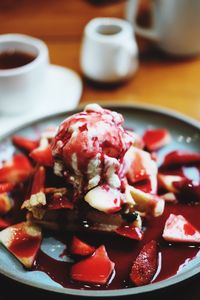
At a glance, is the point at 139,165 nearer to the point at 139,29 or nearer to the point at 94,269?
the point at 94,269

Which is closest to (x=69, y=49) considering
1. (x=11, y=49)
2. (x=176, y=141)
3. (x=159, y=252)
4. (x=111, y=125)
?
(x=11, y=49)

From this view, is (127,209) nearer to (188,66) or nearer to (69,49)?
(188,66)

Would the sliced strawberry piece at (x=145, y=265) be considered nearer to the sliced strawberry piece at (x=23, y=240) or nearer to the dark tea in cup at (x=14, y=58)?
the sliced strawberry piece at (x=23, y=240)

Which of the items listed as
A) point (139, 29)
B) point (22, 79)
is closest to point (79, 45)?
point (139, 29)

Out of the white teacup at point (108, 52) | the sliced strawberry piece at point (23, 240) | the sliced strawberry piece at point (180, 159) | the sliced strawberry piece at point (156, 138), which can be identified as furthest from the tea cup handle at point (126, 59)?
the sliced strawberry piece at point (23, 240)

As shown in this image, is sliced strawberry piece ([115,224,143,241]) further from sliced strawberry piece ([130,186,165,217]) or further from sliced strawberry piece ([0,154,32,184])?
sliced strawberry piece ([0,154,32,184])
